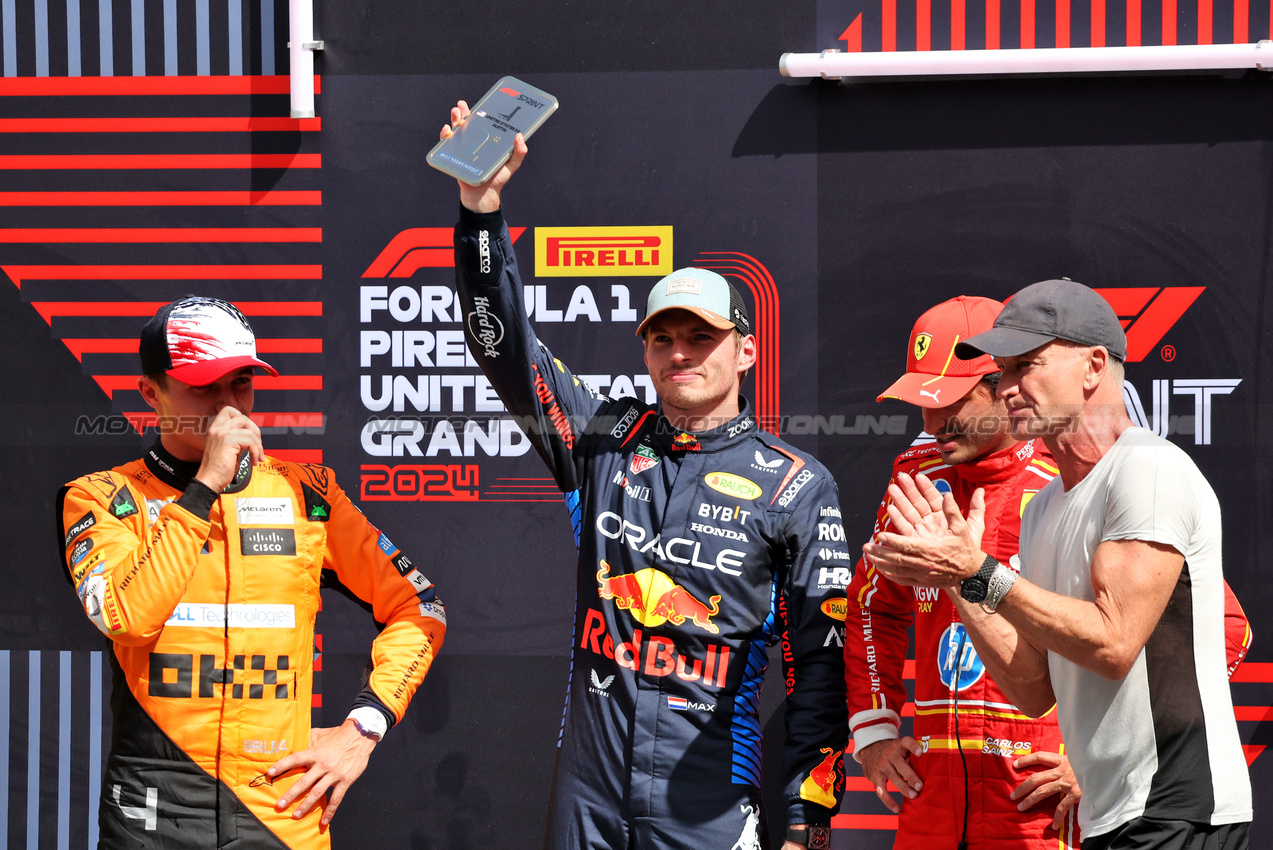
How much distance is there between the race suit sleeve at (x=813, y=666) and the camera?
2.16 m

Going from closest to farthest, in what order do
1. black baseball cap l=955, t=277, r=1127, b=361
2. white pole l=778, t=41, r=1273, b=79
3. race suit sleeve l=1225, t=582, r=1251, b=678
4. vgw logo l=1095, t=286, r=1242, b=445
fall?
black baseball cap l=955, t=277, r=1127, b=361 < race suit sleeve l=1225, t=582, r=1251, b=678 < white pole l=778, t=41, r=1273, b=79 < vgw logo l=1095, t=286, r=1242, b=445

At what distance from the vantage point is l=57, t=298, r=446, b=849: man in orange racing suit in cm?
217

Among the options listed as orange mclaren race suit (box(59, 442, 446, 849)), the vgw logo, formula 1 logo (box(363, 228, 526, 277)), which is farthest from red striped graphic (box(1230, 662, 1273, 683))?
formula 1 logo (box(363, 228, 526, 277))

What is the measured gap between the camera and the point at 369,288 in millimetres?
3254

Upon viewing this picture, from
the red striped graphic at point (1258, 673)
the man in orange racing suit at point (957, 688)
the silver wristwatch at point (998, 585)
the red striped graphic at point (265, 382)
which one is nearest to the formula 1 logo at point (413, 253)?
the red striped graphic at point (265, 382)

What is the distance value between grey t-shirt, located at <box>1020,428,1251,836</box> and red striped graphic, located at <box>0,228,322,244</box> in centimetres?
240

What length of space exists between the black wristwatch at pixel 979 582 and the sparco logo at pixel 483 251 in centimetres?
115

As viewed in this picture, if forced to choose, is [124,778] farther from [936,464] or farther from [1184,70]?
[1184,70]

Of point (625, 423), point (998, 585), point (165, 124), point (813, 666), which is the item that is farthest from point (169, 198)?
point (998, 585)

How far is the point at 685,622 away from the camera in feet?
7.32

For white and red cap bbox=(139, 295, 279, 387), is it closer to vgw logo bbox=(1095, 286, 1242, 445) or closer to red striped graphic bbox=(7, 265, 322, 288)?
red striped graphic bbox=(7, 265, 322, 288)

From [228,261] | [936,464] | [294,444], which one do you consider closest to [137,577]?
[294,444]

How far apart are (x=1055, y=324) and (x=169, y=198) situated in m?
2.61

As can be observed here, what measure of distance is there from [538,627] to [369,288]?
1154mm
